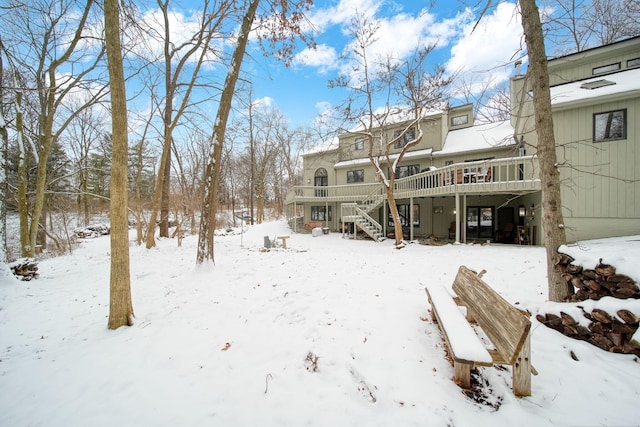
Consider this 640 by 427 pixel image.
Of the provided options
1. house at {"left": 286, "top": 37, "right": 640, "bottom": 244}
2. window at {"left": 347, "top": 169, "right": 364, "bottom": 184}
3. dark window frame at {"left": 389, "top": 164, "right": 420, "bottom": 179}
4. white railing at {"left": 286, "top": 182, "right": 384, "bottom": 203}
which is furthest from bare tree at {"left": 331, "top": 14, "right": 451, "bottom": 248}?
window at {"left": 347, "top": 169, "right": 364, "bottom": 184}

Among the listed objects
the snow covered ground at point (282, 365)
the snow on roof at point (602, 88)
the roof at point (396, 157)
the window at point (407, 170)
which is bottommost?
the snow covered ground at point (282, 365)

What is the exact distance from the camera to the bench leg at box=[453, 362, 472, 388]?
225 cm

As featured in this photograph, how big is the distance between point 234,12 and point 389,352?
843 cm

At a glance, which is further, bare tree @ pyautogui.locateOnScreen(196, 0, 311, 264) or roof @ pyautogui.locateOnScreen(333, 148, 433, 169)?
roof @ pyautogui.locateOnScreen(333, 148, 433, 169)

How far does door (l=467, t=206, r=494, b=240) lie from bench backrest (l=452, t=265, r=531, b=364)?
11066 mm

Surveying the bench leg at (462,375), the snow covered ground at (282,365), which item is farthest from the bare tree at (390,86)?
the bench leg at (462,375)

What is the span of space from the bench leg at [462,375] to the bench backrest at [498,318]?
0.34 metres

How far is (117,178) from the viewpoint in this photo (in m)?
3.47

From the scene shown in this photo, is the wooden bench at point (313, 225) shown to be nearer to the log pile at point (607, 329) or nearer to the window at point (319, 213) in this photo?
the window at point (319, 213)

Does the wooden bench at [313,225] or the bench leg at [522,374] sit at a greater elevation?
the wooden bench at [313,225]

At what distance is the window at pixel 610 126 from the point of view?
738 centimetres

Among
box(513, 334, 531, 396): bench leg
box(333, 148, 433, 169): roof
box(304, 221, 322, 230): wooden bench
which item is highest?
box(333, 148, 433, 169): roof

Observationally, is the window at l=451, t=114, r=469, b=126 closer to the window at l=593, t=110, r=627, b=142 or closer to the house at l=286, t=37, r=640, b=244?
the house at l=286, t=37, r=640, b=244

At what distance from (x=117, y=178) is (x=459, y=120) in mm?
17747
